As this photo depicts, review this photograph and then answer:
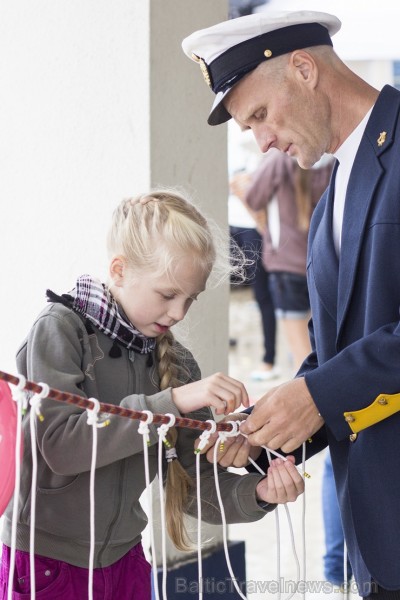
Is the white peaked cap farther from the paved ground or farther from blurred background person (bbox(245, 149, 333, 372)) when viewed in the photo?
blurred background person (bbox(245, 149, 333, 372))

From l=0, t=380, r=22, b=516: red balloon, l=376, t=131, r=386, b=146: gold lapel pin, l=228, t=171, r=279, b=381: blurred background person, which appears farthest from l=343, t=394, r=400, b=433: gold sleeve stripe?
l=228, t=171, r=279, b=381: blurred background person

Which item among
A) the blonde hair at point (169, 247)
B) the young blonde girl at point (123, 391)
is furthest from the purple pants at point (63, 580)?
the blonde hair at point (169, 247)

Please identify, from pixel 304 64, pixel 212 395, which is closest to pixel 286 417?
pixel 212 395

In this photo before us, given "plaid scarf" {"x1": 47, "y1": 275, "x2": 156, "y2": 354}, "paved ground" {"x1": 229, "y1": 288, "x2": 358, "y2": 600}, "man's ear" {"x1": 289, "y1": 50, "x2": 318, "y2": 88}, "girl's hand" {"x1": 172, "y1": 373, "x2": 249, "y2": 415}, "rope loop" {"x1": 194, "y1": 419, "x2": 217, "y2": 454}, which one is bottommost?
"paved ground" {"x1": 229, "y1": 288, "x2": 358, "y2": 600}

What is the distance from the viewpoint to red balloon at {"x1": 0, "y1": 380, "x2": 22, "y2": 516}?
5.86ft

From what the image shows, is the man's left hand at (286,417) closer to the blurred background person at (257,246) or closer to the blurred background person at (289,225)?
the blurred background person at (289,225)

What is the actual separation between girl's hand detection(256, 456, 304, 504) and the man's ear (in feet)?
2.74

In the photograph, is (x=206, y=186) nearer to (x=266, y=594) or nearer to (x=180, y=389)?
(x=180, y=389)

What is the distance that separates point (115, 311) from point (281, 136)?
53 centimetres

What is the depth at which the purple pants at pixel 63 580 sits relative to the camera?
2.08 metres

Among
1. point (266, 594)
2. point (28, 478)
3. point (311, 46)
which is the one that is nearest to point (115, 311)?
point (28, 478)

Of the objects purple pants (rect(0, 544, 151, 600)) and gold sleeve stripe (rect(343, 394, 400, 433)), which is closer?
gold sleeve stripe (rect(343, 394, 400, 433))

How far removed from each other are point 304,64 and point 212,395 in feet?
2.45

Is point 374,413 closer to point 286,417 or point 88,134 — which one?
point 286,417
